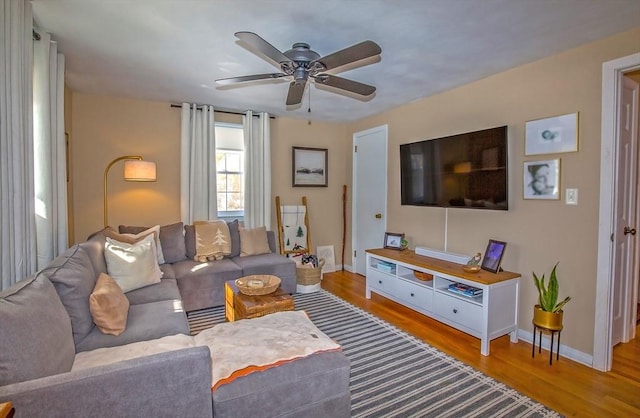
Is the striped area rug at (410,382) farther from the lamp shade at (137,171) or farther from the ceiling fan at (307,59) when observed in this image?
the ceiling fan at (307,59)

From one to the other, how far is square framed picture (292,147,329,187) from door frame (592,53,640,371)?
3522 millimetres

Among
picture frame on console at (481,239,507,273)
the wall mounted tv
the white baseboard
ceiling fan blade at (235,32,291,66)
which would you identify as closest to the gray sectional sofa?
ceiling fan blade at (235,32,291,66)

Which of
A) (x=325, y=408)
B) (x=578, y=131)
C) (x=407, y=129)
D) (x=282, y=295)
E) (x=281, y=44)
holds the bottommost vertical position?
(x=325, y=408)

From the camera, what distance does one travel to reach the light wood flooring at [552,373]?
1.94 meters

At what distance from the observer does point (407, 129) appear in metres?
4.07

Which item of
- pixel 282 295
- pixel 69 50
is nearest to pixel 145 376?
pixel 282 295

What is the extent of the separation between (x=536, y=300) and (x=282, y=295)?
2190 millimetres

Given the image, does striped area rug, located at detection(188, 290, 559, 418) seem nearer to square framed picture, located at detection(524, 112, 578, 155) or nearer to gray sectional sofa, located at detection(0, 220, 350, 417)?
gray sectional sofa, located at detection(0, 220, 350, 417)

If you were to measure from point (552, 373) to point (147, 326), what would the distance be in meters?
2.80

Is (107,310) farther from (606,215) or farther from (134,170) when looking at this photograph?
(606,215)

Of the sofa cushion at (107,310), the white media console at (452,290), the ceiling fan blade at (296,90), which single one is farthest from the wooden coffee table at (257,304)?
the ceiling fan blade at (296,90)

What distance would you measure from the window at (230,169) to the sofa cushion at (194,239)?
46 centimetres

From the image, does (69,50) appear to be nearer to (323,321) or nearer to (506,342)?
(323,321)

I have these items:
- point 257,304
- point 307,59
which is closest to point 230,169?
point 257,304
